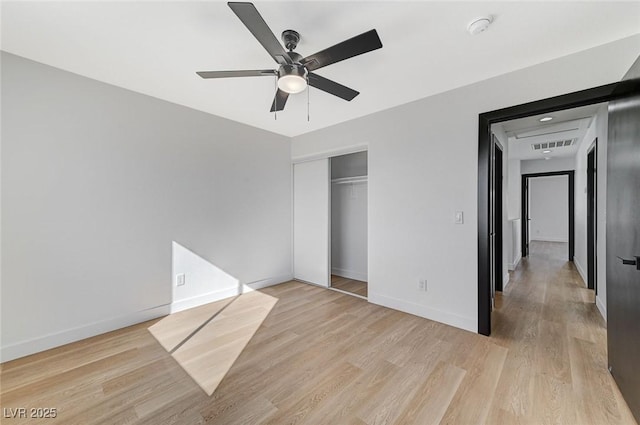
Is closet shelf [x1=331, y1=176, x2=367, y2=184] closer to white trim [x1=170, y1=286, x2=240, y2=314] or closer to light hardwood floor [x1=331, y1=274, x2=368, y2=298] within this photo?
light hardwood floor [x1=331, y1=274, x2=368, y2=298]

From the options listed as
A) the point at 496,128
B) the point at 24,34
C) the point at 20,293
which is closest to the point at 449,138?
the point at 496,128

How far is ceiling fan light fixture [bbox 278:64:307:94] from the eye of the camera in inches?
65.8

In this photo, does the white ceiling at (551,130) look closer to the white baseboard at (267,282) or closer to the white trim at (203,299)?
the white baseboard at (267,282)

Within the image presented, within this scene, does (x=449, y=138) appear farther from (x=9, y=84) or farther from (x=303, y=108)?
(x=9, y=84)

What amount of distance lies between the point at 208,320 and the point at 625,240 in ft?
11.4

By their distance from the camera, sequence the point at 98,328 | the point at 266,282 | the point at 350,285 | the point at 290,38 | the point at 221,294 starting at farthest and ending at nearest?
the point at 350,285 → the point at 266,282 → the point at 221,294 → the point at 98,328 → the point at 290,38

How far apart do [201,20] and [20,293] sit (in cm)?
259

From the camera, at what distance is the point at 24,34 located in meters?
1.84

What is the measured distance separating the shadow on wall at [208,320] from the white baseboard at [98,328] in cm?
1

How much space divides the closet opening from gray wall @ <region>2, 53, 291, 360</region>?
179cm

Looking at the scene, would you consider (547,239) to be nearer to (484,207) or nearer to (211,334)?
(484,207)

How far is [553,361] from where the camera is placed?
2.01 metres

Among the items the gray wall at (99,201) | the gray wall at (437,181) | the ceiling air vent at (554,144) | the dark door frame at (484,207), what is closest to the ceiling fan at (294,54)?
the gray wall at (437,181)

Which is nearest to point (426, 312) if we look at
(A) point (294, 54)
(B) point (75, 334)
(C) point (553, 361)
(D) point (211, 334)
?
(C) point (553, 361)
